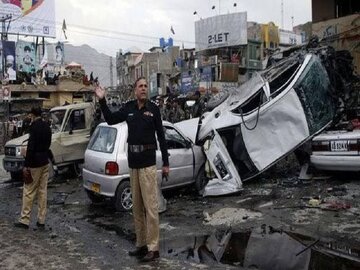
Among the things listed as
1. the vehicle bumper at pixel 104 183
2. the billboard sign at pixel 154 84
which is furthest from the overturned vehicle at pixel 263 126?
the billboard sign at pixel 154 84

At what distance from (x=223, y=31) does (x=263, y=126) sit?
41170 millimetres

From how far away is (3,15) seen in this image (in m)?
37.8

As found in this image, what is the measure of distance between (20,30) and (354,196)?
36010 mm

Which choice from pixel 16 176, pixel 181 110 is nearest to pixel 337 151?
pixel 16 176

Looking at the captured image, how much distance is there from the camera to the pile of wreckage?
955 centimetres

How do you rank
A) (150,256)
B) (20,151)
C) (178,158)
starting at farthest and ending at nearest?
1. (20,151)
2. (178,158)
3. (150,256)

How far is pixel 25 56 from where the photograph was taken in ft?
136

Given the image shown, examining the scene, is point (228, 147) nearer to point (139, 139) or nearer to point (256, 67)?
point (139, 139)

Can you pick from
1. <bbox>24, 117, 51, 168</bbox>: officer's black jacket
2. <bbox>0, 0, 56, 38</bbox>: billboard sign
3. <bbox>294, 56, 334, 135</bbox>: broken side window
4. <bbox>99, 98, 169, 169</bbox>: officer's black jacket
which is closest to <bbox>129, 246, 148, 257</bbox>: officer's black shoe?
<bbox>99, 98, 169, 169</bbox>: officer's black jacket

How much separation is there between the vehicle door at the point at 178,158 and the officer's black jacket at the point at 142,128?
11.5ft

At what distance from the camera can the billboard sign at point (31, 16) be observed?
38.5 m

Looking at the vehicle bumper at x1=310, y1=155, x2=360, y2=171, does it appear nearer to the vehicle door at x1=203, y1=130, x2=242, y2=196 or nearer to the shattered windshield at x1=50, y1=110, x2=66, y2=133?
the vehicle door at x1=203, y1=130, x2=242, y2=196

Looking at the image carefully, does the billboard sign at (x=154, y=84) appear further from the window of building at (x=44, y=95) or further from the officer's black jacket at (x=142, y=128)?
the officer's black jacket at (x=142, y=128)

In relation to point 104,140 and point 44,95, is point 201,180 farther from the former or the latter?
point 44,95
